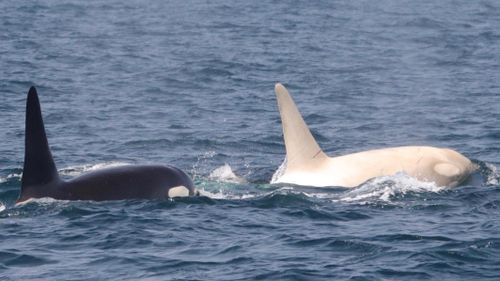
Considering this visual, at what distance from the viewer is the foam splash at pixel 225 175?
22203 millimetres

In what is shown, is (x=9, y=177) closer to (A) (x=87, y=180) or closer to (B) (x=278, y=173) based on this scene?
(A) (x=87, y=180)

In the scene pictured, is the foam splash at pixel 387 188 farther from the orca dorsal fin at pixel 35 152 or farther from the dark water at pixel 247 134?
the orca dorsal fin at pixel 35 152

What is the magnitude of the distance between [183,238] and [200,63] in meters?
24.9

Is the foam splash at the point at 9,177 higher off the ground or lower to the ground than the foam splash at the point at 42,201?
higher

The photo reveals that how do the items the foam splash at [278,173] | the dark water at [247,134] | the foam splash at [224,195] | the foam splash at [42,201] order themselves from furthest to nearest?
the foam splash at [278,173], the foam splash at [224,195], the foam splash at [42,201], the dark water at [247,134]

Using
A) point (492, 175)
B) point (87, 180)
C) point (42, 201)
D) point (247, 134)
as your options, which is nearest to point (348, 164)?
point (492, 175)

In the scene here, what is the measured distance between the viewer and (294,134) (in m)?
21.4

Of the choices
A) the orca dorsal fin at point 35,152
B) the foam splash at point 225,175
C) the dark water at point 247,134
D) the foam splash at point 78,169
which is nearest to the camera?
A: the dark water at point 247,134

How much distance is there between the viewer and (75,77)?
37750mm

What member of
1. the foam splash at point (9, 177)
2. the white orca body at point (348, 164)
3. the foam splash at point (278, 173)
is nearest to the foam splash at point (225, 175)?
the foam splash at point (278, 173)

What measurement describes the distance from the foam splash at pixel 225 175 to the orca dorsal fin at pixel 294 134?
1.10m

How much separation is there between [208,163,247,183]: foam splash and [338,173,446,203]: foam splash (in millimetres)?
2409

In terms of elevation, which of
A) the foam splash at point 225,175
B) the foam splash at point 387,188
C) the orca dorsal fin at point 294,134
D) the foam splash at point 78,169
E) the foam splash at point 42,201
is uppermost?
the orca dorsal fin at point 294,134

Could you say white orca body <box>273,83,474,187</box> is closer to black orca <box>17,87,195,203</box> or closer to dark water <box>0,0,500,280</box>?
dark water <box>0,0,500,280</box>
